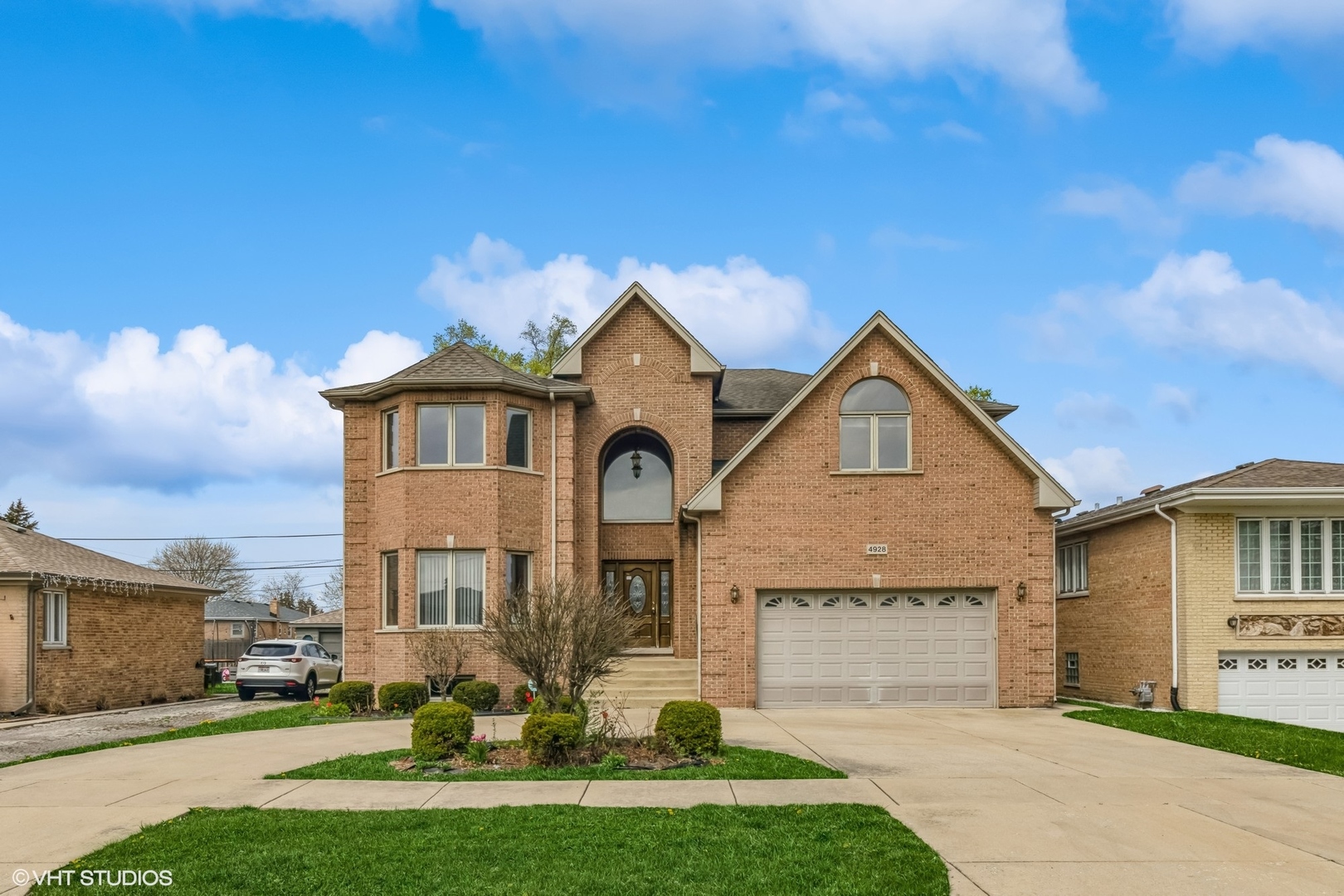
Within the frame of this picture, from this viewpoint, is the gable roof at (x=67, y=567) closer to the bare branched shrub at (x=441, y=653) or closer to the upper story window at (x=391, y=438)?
the upper story window at (x=391, y=438)

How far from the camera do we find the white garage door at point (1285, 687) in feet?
70.4

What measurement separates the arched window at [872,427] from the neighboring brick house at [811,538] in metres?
0.03

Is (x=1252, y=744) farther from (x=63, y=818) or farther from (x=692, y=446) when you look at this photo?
(x=63, y=818)

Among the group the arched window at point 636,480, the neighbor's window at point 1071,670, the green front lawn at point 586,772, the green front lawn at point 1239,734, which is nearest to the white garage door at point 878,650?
the green front lawn at point 1239,734

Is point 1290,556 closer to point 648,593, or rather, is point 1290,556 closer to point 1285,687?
point 1285,687

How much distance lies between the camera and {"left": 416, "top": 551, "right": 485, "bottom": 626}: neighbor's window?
2150cm

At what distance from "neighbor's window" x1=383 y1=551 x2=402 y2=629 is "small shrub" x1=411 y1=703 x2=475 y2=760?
8632mm

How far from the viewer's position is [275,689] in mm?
28016

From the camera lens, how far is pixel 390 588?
2219 cm

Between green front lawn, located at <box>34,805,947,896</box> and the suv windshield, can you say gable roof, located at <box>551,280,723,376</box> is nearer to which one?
the suv windshield

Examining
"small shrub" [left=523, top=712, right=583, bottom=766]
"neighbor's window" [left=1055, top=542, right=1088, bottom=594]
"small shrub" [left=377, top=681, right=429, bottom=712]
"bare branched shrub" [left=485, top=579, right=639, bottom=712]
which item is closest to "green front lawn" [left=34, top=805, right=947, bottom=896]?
"small shrub" [left=523, top=712, right=583, bottom=766]

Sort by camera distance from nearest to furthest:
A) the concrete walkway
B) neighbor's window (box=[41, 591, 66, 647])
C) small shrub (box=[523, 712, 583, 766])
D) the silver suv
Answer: the concrete walkway < small shrub (box=[523, 712, 583, 766]) < neighbor's window (box=[41, 591, 66, 647]) < the silver suv

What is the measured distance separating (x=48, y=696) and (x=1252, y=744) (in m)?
23.3

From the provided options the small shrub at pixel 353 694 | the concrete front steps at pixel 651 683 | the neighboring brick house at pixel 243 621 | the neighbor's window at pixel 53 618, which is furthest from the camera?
the neighboring brick house at pixel 243 621
